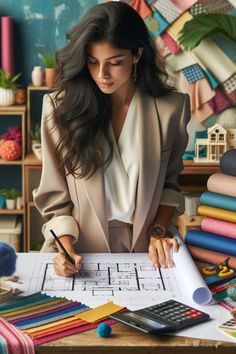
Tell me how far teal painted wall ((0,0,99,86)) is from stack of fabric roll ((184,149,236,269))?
2.81 m

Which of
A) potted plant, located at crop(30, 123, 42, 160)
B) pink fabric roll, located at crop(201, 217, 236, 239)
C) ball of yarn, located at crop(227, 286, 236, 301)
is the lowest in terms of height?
potted plant, located at crop(30, 123, 42, 160)

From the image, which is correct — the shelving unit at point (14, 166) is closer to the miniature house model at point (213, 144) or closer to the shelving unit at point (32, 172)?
the shelving unit at point (32, 172)

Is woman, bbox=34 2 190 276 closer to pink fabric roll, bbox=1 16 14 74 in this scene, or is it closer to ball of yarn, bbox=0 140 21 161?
ball of yarn, bbox=0 140 21 161

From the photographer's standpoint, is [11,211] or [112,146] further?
[11,211]

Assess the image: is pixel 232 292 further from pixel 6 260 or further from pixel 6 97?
pixel 6 97

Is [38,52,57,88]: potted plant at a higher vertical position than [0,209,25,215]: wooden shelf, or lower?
higher

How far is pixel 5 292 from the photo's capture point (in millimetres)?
2045

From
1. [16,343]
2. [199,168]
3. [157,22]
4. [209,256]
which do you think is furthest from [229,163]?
[157,22]

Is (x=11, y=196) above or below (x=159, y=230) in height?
below

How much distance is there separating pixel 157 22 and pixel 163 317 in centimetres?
328

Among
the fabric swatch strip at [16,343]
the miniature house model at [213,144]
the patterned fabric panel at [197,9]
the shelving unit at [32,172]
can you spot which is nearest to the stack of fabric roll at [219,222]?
the fabric swatch strip at [16,343]

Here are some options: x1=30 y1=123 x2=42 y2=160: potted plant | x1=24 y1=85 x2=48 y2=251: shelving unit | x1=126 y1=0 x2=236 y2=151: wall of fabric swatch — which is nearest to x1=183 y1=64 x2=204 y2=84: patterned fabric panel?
x1=126 y1=0 x2=236 y2=151: wall of fabric swatch

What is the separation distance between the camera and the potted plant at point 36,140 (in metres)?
4.78

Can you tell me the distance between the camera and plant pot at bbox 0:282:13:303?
2.04 m
